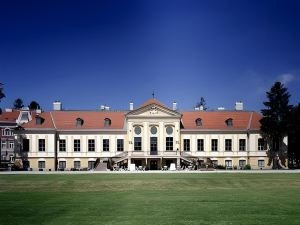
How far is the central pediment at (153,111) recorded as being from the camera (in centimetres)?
6812

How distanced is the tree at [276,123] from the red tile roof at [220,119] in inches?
103

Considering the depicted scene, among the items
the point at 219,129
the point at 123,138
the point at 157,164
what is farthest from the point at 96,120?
the point at 219,129

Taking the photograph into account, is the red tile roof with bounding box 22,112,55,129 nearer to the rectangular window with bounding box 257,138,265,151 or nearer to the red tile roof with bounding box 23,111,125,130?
the red tile roof with bounding box 23,111,125,130

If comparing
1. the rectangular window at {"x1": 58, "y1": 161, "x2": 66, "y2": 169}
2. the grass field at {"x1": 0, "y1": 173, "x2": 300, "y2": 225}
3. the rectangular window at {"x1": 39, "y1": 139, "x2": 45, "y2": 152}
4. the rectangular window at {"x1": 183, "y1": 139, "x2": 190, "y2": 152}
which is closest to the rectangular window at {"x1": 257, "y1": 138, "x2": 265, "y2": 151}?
the rectangular window at {"x1": 183, "y1": 139, "x2": 190, "y2": 152}

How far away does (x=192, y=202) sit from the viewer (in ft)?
72.8

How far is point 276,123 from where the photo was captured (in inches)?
2638

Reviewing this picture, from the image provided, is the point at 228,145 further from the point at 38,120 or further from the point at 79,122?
the point at 38,120

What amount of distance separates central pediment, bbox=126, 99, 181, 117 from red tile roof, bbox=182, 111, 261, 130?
137 inches

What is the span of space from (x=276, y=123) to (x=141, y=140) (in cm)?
1932

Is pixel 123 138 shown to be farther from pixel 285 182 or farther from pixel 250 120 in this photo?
pixel 285 182

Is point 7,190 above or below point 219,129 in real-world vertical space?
below

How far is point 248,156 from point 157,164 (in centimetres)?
1363

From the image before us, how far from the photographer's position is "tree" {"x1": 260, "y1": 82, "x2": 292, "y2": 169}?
67188 millimetres

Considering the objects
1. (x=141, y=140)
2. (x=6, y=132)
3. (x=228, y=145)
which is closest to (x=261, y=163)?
(x=228, y=145)
